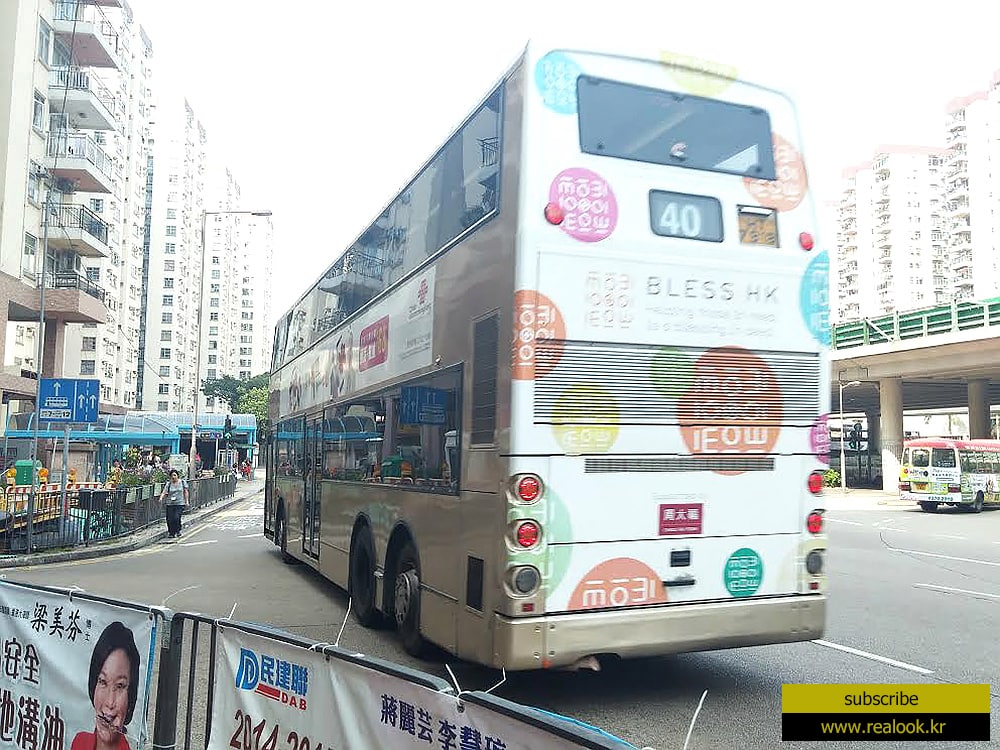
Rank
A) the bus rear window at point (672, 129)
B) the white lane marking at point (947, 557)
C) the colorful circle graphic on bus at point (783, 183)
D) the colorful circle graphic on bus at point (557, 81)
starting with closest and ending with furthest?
the colorful circle graphic on bus at point (557, 81) < the bus rear window at point (672, 129) < the colorful circle graphic on bus at point (783, 183) < the white lane marking at point (947, 557)

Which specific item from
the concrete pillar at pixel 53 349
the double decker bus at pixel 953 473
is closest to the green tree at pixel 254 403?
the concrete pillar at pixel 53 349

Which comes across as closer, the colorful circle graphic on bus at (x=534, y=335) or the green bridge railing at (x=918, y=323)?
the colorful circle graphic on bus at (x=534, y=335)

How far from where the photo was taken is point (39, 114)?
3575cm

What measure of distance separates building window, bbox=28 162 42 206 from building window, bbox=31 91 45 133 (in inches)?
60.3

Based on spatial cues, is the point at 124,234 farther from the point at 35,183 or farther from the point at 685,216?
the point at 685,216

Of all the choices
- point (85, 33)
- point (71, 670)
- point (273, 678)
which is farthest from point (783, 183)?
point (85, 33)

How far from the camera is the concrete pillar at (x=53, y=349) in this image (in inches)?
1393

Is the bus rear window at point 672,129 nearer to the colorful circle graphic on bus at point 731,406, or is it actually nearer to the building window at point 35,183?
the colorful circle graphic on bus at point 731,406

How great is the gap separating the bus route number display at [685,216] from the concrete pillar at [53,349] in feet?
113

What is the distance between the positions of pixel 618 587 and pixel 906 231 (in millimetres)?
109314

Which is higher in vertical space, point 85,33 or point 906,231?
point 906,231

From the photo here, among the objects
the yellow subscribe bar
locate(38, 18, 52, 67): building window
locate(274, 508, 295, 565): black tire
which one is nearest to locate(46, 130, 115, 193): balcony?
locate(38, 18, 52, 67): building window

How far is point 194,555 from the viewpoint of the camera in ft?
56.7

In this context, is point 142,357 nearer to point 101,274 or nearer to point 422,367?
point 101,274
